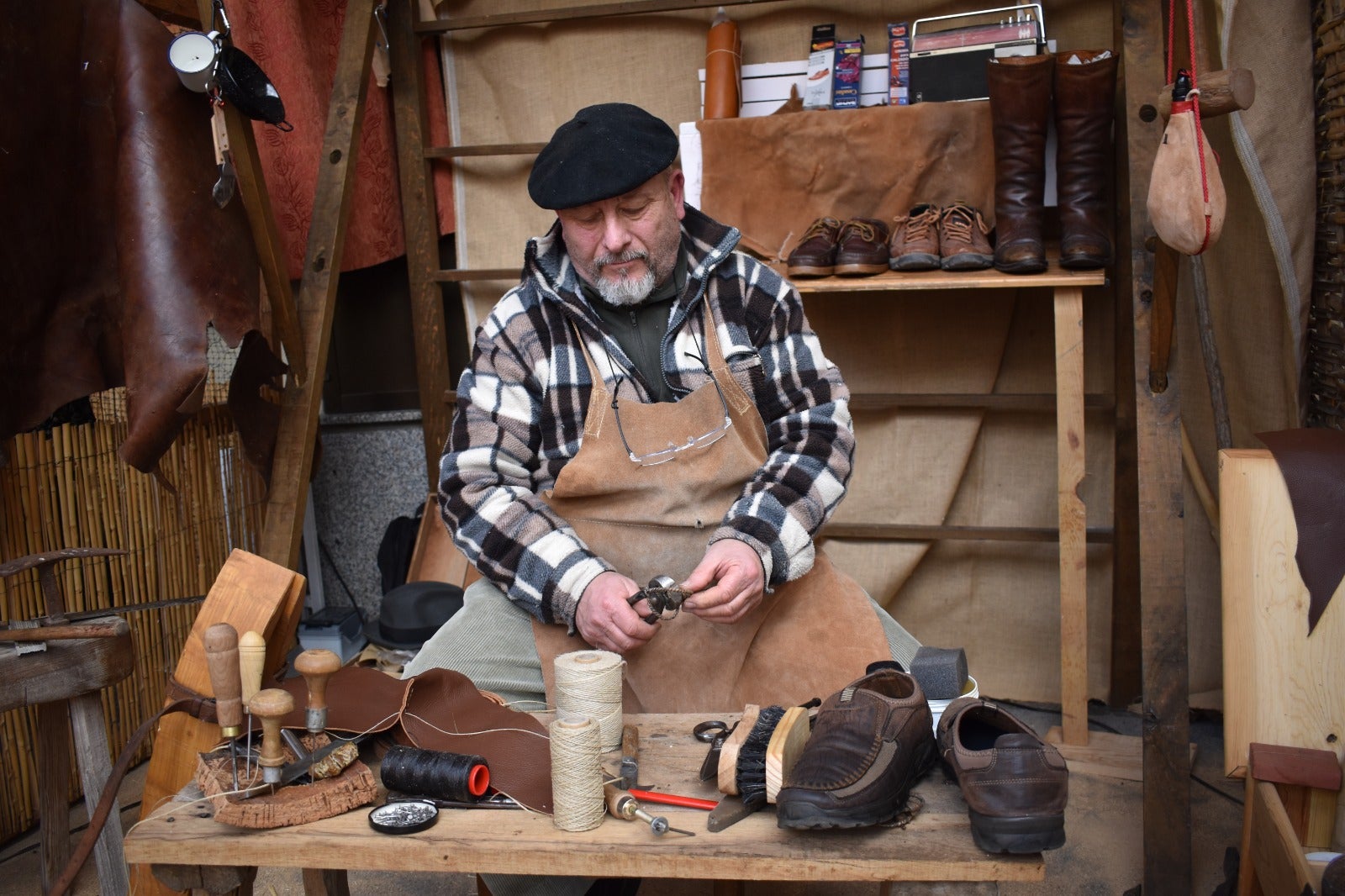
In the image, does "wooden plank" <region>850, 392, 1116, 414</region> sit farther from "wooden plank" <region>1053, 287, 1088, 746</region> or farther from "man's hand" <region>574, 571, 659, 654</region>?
"man's hand" <region>574, 571, 659, 654</region>

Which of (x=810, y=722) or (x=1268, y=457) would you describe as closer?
(x=810, y=722)

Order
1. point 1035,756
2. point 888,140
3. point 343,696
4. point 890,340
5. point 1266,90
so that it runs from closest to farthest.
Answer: point 1035,756, point 343,696, point 1266,90, point 888,140, point 890,340

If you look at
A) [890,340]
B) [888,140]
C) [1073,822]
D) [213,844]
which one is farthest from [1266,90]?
[213,844]

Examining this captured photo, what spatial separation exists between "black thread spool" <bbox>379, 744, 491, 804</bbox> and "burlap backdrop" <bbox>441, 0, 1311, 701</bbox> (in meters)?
1.92

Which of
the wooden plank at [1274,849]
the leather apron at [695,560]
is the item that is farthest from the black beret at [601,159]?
the wooden plank at [1274,849]

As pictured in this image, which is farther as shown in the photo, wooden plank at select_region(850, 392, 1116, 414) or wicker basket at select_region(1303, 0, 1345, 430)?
wooden plank at select_region(850, 392, 1116, 414)

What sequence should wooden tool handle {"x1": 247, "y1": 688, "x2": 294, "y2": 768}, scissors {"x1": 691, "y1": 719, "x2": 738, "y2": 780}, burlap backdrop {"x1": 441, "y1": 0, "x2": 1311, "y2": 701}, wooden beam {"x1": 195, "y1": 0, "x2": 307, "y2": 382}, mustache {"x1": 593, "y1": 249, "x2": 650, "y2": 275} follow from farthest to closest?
1. burlap backdrop {"x1": 441, "y1": 0, "x2": 1311, "y2": 701}
2. wooden beam {"x1": 195, "y1": 0, "x2": 307, "y2": 382}
3. mustache {"x1": 593, "y1": 249, "x2": 650, "y2": 275}
4. scissors {"x1": 691, "y1": 719, "x2": 738, "y2": 780}
5. wooden tool handle {"x1": 247, "y1": 688, "x2": 294, "y2": 768}

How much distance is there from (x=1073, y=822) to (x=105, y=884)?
80.0 inches

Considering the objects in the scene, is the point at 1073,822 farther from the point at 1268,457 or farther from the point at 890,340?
the point at 890,340

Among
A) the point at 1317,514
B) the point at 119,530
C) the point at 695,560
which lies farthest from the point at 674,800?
the point at 119,530

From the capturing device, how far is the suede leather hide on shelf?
283cm

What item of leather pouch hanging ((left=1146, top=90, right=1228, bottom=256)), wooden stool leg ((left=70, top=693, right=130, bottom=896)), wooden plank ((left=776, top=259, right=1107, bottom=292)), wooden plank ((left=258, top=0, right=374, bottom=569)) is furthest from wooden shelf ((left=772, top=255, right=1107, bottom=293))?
wooden stool leg ((left=70, top=693, right=130, bottom=896))

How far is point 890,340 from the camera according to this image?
324 centimetres

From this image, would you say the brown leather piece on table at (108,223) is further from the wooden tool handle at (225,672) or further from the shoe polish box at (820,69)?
the shoe polish box at (820,69)
